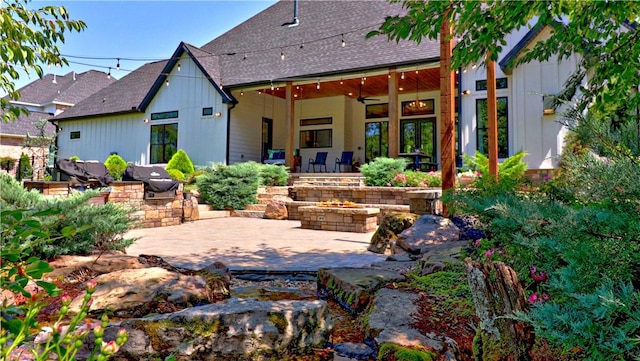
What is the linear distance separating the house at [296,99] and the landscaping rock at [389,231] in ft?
20.4

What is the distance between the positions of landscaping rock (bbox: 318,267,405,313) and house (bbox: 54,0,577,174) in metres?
8.70

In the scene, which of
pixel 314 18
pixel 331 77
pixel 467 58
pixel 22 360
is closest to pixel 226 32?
pixel 314 18

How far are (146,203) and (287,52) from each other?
962 cm

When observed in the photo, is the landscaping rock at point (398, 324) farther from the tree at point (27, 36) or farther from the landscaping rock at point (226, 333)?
the tree at point (27, 36)

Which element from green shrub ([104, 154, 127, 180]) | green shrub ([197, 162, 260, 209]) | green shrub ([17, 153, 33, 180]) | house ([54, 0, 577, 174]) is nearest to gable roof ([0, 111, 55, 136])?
green shrub ([17, 153, 33, 180])

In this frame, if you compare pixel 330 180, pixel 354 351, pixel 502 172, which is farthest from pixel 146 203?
pixel 502 172

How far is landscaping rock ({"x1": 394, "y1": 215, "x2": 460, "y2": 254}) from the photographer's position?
4.80m

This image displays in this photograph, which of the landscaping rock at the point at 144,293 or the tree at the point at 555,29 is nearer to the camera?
the landscaping rock at the point at 144,293

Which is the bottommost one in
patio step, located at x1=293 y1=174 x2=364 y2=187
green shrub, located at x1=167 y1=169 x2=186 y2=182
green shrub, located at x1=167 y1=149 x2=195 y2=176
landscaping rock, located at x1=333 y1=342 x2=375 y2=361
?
landscaping rock, located at x1=333 y1=342 x2=375 y2=361

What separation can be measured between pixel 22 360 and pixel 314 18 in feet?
58.0

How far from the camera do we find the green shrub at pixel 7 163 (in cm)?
1920

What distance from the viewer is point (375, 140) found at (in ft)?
53.8

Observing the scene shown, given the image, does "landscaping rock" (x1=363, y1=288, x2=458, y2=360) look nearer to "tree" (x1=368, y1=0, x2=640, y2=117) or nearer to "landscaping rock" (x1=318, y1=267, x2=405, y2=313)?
"landscaping rock" (x1=318, y1=267, x2=405, y2=313)

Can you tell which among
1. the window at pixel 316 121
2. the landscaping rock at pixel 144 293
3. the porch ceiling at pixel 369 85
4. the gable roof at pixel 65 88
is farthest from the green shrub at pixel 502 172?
the gable roof at pixel 65 88
